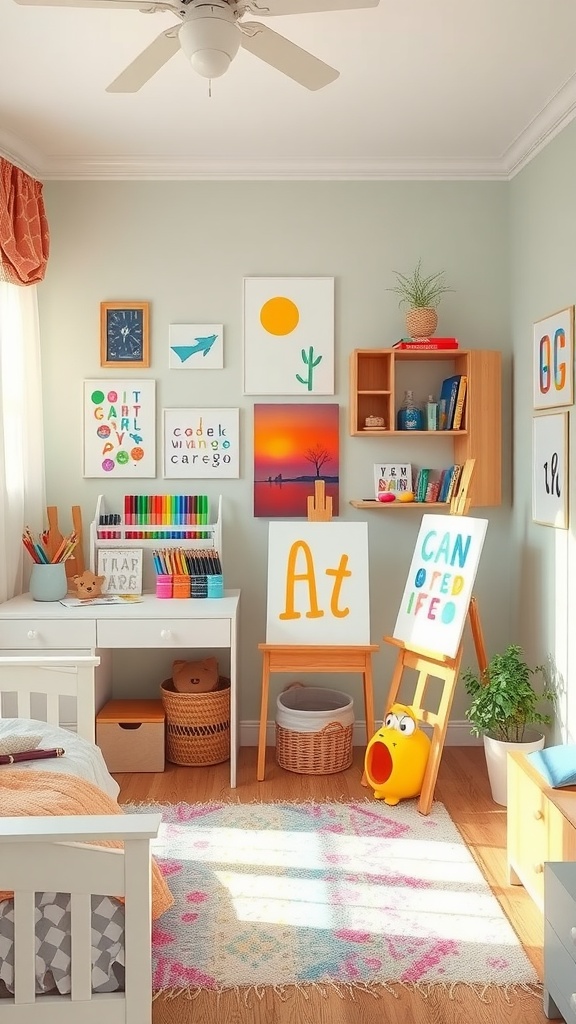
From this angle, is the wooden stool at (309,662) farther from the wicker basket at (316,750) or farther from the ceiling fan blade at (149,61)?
the ceiling fan blade at (149,61)

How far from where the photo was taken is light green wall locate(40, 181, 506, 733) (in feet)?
13.5

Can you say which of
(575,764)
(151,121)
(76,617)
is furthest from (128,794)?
(151,121)

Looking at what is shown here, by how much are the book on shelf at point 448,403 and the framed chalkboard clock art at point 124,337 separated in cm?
141

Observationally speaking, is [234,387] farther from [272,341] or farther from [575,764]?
[575,764]

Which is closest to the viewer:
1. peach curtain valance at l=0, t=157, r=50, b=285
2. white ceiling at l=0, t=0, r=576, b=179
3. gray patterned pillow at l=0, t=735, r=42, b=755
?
gray patterned pillow at l=0, t=735, r=42, b=755

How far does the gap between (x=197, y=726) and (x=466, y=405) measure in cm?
189

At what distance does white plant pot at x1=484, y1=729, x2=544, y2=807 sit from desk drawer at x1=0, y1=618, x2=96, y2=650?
1657 millimetres

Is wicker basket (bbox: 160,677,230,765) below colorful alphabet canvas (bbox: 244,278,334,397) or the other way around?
below

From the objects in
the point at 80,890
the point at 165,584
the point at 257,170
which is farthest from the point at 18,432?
the point at 80,890

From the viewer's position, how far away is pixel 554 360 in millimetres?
3500

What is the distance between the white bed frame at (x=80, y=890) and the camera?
5.29 feet

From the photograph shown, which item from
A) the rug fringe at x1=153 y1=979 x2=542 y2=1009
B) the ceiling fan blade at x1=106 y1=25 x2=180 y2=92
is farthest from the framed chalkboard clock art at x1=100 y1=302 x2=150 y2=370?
the rug fringe at x1=153 y1=979 x2=542 y2=1009

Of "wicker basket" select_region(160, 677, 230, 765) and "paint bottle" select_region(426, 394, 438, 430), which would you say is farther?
"paint bottle" select_region(426, 394, 438, 430)

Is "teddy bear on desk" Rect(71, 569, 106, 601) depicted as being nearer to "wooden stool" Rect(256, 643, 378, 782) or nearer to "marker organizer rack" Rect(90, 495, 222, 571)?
"marker organizer rack" Rect(90, 495, 222, 571)
